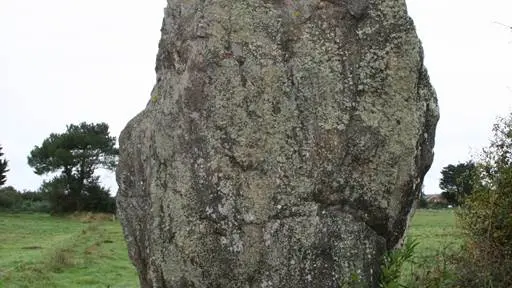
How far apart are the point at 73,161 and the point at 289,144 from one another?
57073 mm

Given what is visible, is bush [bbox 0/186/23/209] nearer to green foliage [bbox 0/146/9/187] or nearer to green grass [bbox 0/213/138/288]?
green foliage [bbox 0/146/9/187]

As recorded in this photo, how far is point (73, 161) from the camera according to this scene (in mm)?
61844

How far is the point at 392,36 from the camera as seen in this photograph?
7344 mm

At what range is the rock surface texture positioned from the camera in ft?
23.3

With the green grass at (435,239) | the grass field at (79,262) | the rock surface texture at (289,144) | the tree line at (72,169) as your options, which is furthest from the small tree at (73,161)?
the rock surface texture at (289,144)

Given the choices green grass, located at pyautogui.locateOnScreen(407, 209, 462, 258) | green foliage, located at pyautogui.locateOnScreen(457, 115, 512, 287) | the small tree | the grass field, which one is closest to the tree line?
the small tree

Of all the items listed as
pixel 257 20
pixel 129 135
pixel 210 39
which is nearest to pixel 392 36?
pixel 257 20

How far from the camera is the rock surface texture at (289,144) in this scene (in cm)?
709

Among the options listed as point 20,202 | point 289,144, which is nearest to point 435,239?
point 289,144

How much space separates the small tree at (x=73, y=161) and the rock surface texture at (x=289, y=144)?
52.4 meters

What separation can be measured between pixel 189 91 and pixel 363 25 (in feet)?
6.49

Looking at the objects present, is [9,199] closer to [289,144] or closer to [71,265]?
[71,265]

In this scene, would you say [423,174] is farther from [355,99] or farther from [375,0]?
[375,0]

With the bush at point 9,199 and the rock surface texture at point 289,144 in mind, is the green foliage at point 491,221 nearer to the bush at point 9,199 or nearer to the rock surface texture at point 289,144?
the rock surface texture at point 289,144
